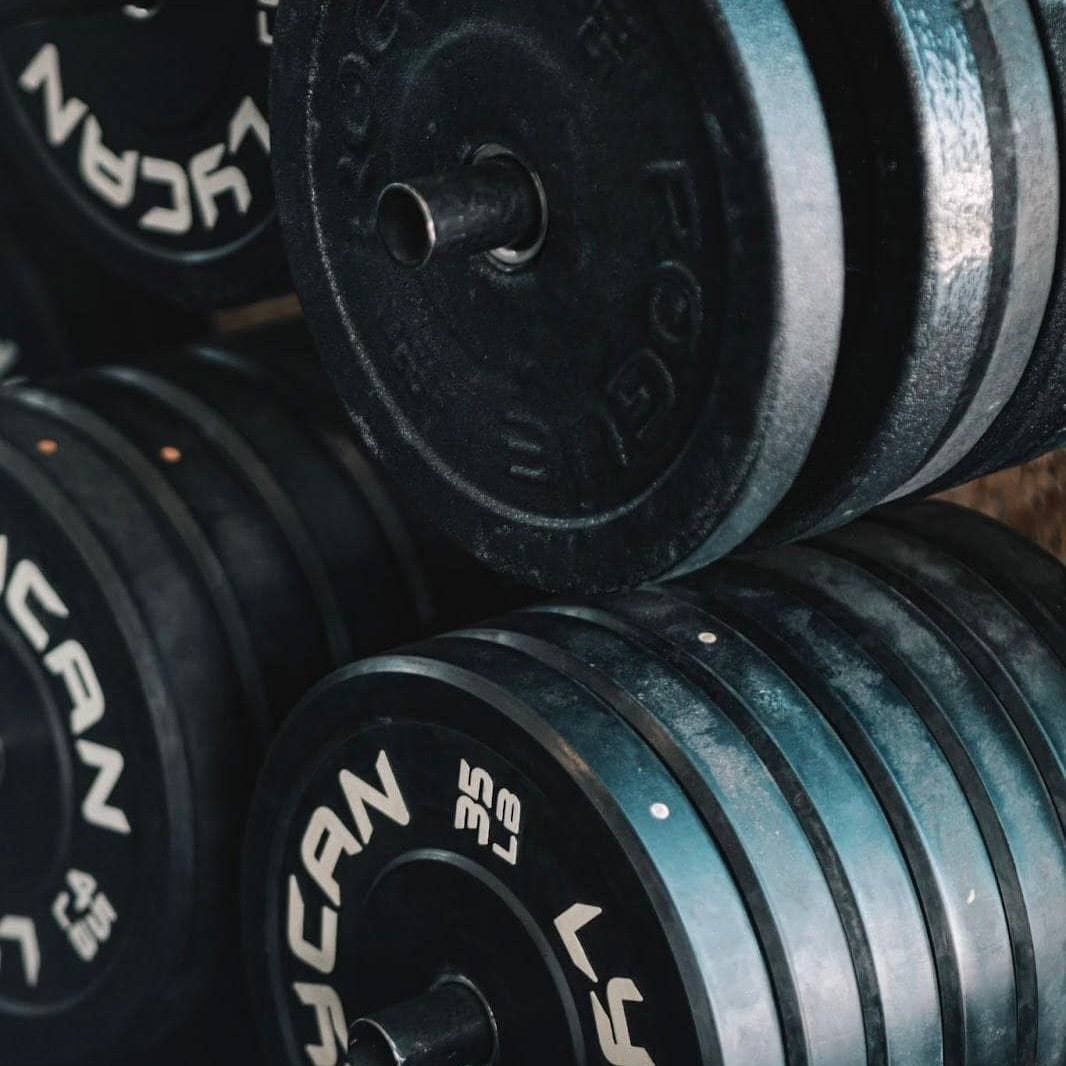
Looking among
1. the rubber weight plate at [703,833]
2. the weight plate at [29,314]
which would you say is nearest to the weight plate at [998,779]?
the rubber weight plate at [703,833]

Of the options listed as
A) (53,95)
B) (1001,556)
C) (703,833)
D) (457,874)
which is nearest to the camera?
(703,833)

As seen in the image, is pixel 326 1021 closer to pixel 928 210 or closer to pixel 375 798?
pixel 375 798

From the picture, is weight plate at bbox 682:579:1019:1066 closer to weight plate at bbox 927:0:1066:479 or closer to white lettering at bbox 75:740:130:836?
weight plate at bbox 927:0:1066:479

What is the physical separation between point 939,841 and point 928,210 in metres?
0.39

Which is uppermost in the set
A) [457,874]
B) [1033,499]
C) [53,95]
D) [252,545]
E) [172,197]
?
[53,95]

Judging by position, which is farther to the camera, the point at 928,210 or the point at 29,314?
the point at 29,314

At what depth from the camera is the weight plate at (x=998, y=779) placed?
1034 millimetres

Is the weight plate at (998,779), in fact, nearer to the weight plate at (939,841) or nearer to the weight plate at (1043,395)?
the weight plate at (939,841)

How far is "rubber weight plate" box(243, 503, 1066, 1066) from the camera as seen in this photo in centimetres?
96

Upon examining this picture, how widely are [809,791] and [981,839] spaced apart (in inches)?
4.8

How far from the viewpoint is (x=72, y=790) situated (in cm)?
139

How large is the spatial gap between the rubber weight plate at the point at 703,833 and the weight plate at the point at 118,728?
0.16m

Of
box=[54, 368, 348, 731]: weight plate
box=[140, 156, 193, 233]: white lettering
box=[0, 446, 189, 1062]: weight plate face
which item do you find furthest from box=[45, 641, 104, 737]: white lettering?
box=[140, 156, 193, 233]: white lettering

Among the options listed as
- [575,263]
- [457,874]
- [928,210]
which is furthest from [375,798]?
[928,210]
